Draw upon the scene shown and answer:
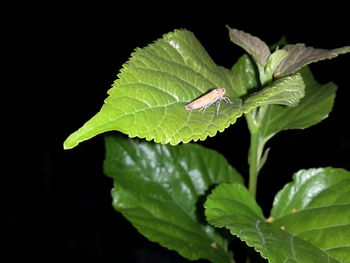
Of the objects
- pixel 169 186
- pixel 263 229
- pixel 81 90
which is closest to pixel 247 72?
pixel 169 186

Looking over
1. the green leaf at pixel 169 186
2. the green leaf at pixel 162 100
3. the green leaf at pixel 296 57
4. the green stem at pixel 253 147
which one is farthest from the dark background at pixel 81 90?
the green leaf at pixel 162 100

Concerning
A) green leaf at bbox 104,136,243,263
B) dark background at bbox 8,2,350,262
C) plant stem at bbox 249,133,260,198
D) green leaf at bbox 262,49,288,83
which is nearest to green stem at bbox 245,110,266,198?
plant stem at bbox 249,133,260,198

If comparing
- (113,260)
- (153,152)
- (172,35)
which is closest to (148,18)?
(113,260)

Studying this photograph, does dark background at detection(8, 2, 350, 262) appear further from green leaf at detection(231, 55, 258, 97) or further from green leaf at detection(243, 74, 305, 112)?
green leaf at detection(243, 74, 305, 112)

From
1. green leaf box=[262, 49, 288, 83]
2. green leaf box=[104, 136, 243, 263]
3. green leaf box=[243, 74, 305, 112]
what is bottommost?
green leaf box=[104, 136, 243, 263]

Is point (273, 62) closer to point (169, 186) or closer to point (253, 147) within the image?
point (253, 147)

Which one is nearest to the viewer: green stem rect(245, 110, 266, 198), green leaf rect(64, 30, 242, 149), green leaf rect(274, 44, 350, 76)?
green leaf rect(64, 30, 242, 149)

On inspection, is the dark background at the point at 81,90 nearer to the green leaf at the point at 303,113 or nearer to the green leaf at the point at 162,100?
the green leaf at the point at 303,113
